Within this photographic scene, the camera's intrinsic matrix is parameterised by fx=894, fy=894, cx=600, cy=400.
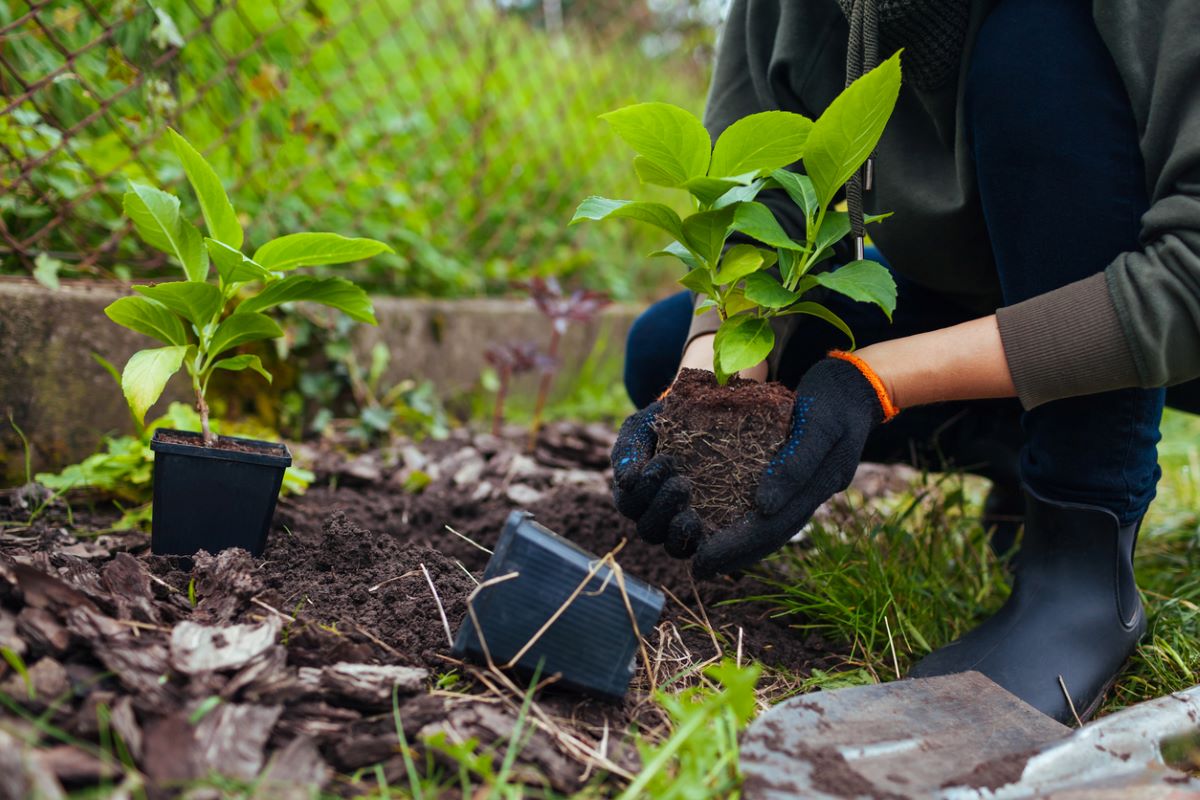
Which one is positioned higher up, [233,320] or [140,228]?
[140,228]

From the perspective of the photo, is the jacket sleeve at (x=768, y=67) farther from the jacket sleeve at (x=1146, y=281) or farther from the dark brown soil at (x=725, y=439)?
the jacket sleeve at (x=1146, y=281)

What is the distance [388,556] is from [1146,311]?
106 centimetres

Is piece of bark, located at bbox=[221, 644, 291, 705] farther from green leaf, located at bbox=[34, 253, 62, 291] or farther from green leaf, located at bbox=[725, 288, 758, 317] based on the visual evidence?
green leaf, located at bbox=[34, 253, 62, 291]

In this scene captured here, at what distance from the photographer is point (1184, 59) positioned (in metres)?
1.10

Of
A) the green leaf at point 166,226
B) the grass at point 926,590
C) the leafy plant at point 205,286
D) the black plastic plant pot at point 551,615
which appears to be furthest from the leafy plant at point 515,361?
the black plastic plant pot at point 551,615

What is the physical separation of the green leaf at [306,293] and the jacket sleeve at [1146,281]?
3.01 feet

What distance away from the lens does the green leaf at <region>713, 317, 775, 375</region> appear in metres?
1.16

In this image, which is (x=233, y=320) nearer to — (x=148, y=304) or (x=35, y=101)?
(x=148, y=304)

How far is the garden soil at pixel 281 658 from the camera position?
840mm

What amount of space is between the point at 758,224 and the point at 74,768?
931mm

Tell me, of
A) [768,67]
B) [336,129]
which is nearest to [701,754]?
[768,67]

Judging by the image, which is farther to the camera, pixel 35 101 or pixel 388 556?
pixel 35 101

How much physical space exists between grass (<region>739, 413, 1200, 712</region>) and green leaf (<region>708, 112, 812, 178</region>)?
67 centimetres

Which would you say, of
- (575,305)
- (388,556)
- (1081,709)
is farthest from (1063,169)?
(575,305)
